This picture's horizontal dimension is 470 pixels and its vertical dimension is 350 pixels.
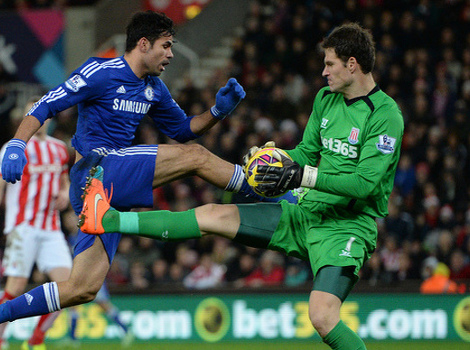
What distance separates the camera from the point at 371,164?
4.97 metres

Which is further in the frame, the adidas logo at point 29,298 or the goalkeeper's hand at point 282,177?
the adidas logo at point 29,298

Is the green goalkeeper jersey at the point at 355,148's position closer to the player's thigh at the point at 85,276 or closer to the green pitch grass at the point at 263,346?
the player's thigh at the point at 85,276

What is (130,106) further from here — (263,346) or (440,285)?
(440,285)

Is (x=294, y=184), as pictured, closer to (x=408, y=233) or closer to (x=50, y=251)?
(x=50, y=251)

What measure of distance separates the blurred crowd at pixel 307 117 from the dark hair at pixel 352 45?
5.77 meters

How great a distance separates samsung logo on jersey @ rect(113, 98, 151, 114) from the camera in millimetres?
5684

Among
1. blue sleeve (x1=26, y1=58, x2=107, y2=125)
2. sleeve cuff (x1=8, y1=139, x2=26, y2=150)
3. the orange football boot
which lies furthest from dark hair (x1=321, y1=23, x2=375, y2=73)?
sleeve cuff (x1=8, y1=139, x2=26, y2=150)

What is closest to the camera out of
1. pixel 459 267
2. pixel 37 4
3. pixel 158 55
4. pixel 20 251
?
pixel 158 55

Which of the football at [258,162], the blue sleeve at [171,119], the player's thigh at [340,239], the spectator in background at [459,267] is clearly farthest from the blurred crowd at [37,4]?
the player's thigh at [340,239]

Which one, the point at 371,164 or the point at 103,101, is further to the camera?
the point at 103,101

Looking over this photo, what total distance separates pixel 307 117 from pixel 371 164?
8025mm

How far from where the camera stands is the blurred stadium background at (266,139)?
1023 cm

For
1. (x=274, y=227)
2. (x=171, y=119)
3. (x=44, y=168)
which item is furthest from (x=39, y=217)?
(x=274, y=227)

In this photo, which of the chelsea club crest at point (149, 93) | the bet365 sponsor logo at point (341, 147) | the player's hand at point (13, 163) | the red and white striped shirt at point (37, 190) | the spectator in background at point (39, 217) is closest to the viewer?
the player's hand at point (13, 163)
